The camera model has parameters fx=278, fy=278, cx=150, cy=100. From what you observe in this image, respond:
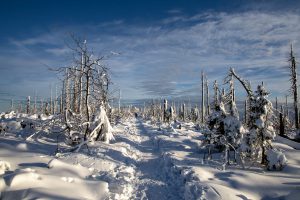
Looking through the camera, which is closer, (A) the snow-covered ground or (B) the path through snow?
(A) the snow-covered ground

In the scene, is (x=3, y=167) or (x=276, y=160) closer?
(x=3, y=167)

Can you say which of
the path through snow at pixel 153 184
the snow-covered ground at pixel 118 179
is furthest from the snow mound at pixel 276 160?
the path through snow at pixel 153 184

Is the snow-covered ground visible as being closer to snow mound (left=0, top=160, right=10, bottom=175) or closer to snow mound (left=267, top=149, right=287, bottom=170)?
snow mound (left=0, top=160, right=10, bottom=175)

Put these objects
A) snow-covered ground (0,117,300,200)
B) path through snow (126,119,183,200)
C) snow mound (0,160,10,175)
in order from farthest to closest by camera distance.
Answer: path through snow (126,119,183,200) → snow mound (0,160,10,175) → snow-covered ground (0,117,300,200)

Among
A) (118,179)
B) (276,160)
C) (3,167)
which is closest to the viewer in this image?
(3,167)

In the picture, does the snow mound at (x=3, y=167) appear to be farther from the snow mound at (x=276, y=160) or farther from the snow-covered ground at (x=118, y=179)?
the snow mound at (x=276, y=160)

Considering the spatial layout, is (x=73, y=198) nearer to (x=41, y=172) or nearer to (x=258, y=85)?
(x=41, y=172)

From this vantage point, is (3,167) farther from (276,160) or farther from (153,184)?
(276,160)

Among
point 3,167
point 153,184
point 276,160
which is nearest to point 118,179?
point 153,184

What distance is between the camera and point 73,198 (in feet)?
25.3

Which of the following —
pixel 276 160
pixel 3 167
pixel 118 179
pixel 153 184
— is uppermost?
pixel 3 167

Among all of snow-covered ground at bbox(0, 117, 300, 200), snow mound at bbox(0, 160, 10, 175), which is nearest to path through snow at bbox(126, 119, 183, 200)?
snow-covered ground at bbox(0, 117, 300, 200)

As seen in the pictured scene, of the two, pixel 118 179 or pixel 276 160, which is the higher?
pixel 276 160

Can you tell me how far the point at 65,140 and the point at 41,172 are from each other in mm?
8637
